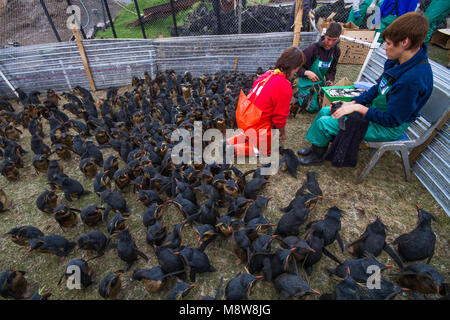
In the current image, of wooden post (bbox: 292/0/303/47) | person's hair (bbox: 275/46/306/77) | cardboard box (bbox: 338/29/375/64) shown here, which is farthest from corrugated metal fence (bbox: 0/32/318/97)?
person's hair (bbox: 275/46/306/77)

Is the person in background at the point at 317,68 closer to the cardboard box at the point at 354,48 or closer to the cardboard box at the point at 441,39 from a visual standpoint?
the cardboard box at the point at 354,48

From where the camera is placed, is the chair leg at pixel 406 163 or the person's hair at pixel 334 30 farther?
the person's hair at pixel 334 30

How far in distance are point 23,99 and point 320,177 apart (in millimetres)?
10457

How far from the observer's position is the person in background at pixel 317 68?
666 centimetres

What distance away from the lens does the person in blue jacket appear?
308 cm

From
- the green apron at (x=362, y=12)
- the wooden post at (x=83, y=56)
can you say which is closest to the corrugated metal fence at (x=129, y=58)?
the wooden post at (x=83, y=56)

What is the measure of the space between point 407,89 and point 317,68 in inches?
158

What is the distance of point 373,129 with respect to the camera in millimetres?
4285

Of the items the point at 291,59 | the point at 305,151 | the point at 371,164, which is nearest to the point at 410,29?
the point at 291,59

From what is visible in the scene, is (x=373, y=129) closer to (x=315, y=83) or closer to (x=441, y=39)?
(x=315, y=83)

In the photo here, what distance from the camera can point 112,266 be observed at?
12.1 feet

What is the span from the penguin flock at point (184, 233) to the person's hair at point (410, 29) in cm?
254
